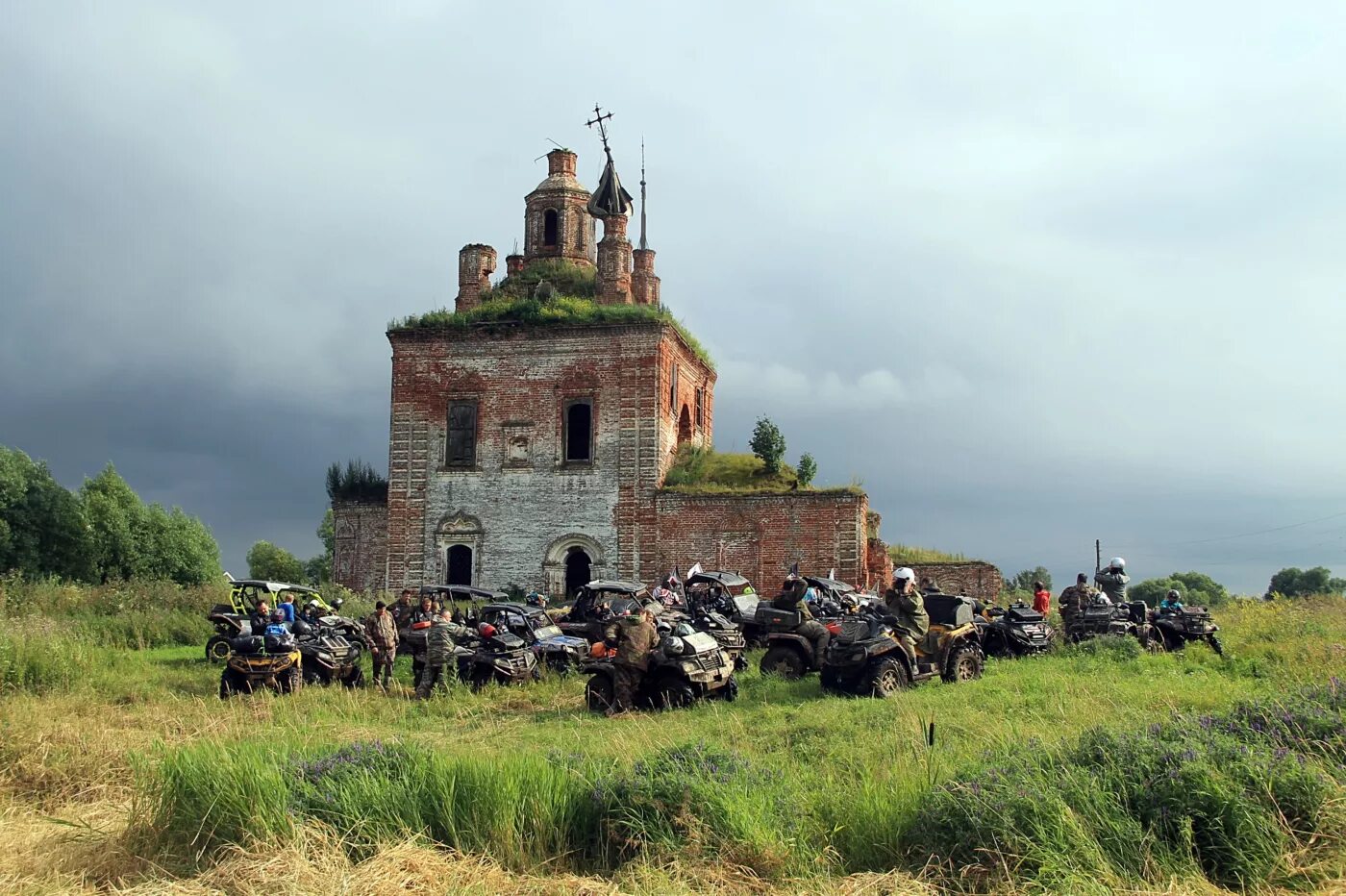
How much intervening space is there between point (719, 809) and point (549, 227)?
97.1ft

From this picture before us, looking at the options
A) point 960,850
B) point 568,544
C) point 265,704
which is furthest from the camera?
point 568,544

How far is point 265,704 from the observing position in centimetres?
1505

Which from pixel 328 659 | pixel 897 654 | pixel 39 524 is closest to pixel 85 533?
pixel 39 524

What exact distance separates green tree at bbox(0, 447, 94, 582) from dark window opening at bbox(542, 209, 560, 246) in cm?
1936

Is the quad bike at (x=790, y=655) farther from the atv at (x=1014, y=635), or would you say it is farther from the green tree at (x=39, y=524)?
the green tree at (x=39, y=524)

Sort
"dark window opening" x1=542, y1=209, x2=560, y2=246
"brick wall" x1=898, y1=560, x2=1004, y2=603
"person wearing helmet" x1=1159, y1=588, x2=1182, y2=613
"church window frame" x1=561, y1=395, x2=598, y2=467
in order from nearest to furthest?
"person wearing helmet" x1=1159, y1=588, x2=1182, y2=613
"church window frame" x1=561, y1=395, x2=598, y2=467
"brick wall" x1=898, y1=560, x2=1004, y2=603
"dark window opening" x1=542, y1=209, x2=560, y2=246

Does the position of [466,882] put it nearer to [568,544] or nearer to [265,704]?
[265,704]

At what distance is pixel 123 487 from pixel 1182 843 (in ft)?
141

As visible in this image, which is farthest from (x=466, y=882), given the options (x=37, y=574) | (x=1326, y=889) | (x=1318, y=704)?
(x=37, y=574)

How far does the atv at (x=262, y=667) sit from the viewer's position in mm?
16328

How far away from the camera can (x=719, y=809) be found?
8.55m

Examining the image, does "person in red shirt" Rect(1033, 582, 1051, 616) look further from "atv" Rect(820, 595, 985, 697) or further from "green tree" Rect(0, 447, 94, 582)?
"green tree" Rect(0, 447, 94, 582)

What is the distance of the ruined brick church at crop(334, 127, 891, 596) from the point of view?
1206 inches

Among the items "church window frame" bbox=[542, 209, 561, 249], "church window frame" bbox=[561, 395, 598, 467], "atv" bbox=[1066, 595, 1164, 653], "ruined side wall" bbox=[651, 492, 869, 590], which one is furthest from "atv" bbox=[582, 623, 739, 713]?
"church window frame" bbox=[542, 209, 561, 249]
